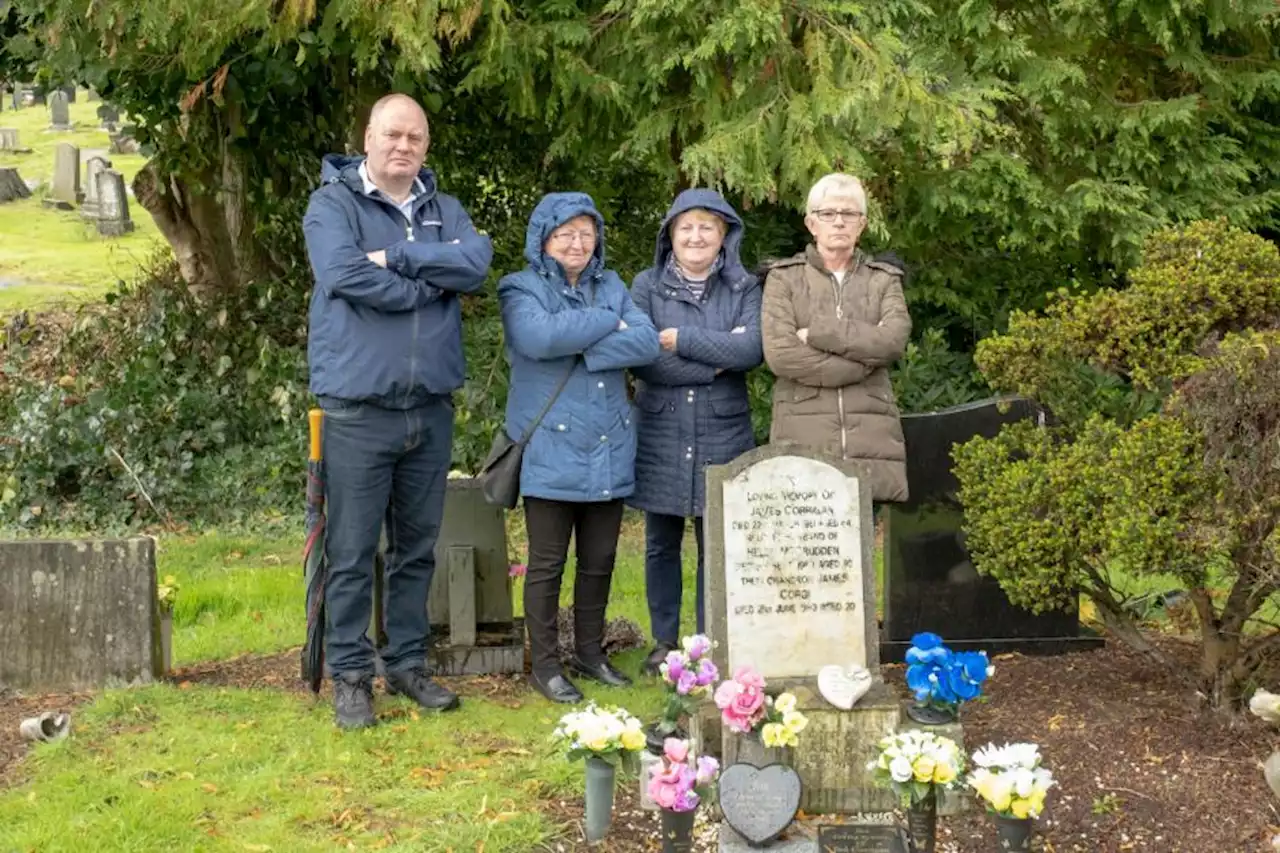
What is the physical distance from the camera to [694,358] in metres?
5.60

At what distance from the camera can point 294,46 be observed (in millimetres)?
9781

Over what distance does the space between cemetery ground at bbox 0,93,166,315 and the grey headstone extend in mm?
9421

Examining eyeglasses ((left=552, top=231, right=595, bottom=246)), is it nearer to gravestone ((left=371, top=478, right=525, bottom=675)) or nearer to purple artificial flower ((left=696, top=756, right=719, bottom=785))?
gravestone ((left=371, top=478, right=525, bottom=675))

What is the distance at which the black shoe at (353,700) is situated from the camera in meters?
5.36

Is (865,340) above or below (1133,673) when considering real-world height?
above

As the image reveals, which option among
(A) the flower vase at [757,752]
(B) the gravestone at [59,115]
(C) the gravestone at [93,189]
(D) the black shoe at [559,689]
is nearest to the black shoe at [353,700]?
(D) the black shoe at [559,689]

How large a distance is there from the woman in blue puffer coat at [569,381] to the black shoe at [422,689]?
16.0 inches

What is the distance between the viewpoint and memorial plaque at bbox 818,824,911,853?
14.0 feet

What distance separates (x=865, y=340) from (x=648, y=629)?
2.10 m

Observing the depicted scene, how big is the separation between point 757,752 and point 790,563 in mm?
666

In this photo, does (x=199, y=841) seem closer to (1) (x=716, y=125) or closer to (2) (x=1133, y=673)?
(2) (x=1133, y=673)

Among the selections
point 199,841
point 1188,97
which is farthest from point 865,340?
point 1188,97

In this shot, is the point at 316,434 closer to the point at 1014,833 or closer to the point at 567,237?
the point at 567,237

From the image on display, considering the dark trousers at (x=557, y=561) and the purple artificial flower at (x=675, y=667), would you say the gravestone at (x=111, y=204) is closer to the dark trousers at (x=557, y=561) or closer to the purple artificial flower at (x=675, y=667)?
the dark trousers at (x=557, y=561)
